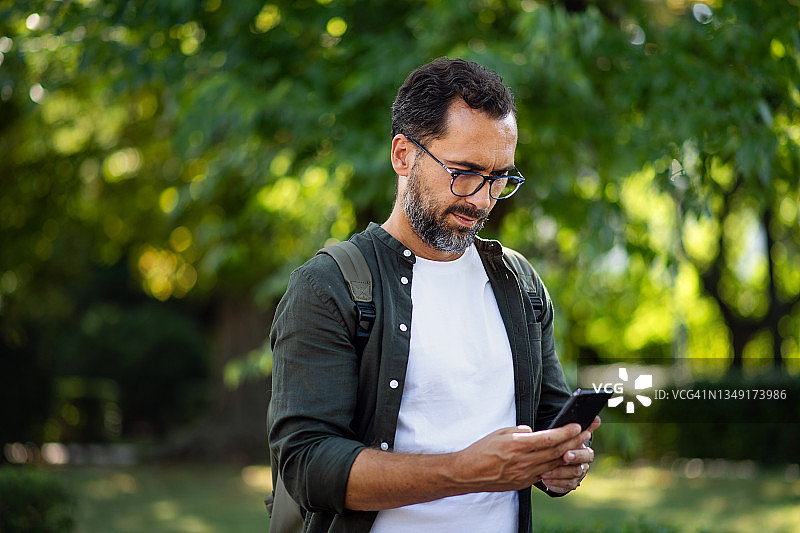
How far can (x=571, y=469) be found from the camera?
2.27 meters

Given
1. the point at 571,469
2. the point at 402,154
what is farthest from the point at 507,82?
the point at 571,469

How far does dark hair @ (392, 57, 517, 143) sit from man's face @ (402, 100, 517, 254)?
2 centimetres

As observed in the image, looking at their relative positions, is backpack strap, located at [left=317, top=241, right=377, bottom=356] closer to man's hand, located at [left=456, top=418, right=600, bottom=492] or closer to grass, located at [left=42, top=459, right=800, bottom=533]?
man's hand, located at [left=456, top=418, right=600, bottom=492]

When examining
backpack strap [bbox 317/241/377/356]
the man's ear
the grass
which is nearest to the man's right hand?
backpack strap [bbox 317/241/377/356]

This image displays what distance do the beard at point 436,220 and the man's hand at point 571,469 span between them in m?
0.60

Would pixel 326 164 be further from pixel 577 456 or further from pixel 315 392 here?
pixel 577 456

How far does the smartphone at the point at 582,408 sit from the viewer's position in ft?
6.81

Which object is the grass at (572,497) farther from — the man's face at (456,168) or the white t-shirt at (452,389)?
the man's face at (456,168)

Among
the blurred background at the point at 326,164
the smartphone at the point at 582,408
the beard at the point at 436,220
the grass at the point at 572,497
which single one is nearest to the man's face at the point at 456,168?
the beard at the point at 436,220

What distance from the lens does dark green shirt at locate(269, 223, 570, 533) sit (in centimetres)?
213

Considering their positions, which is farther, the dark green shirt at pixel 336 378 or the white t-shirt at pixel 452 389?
the white t-shirt at pixel 452 389

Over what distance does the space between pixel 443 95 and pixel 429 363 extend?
0.71m

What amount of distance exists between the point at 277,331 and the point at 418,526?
0.62 meters

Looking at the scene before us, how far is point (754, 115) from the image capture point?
190 inches
